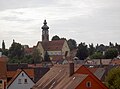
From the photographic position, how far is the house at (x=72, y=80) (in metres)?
43.9

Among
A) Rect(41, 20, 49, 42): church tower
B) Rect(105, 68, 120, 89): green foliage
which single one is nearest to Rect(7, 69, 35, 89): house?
Rect(105, 68, 120, 89): green foliage

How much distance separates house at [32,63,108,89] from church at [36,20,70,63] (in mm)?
120955

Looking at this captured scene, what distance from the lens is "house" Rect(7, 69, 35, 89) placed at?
6038cm

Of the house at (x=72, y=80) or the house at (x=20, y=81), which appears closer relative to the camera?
the house at (x=72, y=80)

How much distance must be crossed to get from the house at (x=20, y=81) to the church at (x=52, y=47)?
387ft

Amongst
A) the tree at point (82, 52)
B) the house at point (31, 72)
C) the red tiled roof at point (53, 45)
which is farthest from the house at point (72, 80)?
the red tiled roof at point (53, 45)

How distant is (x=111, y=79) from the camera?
55.5 meters

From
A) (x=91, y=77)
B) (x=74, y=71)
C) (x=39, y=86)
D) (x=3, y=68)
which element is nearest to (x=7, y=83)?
(x=3, y=68)

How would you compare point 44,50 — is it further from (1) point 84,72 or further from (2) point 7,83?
(1) point 84,72

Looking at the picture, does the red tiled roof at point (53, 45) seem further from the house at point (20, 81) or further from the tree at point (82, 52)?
the house at point (20, 81)

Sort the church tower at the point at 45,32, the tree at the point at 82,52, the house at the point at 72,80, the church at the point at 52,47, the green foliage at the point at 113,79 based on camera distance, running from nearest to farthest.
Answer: the house at the point at 72,80 < the green foliage at the point at 113,79 < the tree at the point at 82,52 < the church at the point at 52,47 < the church tower at the point at 45,32

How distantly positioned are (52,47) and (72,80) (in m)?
137

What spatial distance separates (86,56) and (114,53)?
15723 millimetres

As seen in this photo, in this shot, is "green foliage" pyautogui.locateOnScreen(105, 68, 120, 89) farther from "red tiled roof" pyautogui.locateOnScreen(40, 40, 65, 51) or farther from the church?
"red tiled roof" pyautogui.locateOnScreen(40, 40, 65, 51)
